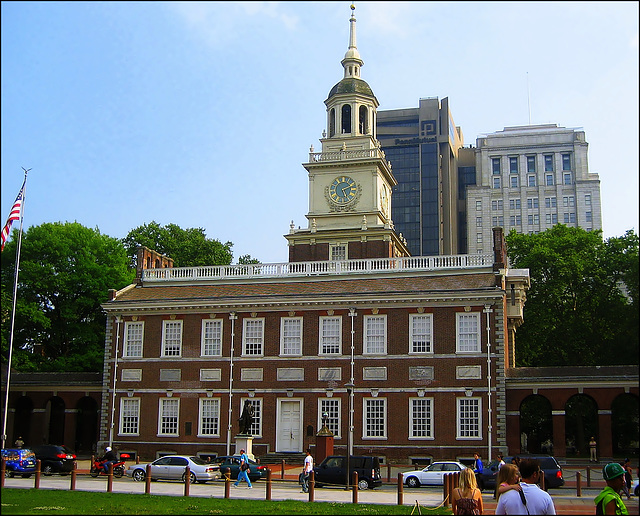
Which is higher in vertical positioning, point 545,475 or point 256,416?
point 256,416

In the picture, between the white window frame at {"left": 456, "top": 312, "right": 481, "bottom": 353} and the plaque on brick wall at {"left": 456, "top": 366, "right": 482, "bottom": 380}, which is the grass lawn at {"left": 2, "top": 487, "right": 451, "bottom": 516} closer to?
the plaque on brick wall at {"left": 456, "top": 366, "right": 482, "bottom": 380}

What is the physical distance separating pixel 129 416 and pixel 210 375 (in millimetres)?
5625

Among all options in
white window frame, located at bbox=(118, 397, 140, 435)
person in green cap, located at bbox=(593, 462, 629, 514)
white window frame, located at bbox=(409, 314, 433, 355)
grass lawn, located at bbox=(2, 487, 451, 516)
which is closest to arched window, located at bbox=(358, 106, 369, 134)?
white window frame, located at bbox=(409, 314, 433, 355)

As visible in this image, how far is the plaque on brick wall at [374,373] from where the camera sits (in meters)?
45.6

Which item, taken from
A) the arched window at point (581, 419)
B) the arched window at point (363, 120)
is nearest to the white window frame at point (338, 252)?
the arched window at point (363, 120)

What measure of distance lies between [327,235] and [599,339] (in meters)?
21.6

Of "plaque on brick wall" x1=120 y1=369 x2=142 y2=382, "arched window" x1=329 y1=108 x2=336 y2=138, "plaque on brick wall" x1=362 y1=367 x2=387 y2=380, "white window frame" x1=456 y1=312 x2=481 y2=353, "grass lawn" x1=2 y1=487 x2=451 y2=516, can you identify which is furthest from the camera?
"arched window" x1=329 y1=108 x2=336 y2=138

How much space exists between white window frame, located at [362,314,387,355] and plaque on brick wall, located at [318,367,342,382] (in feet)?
5.90

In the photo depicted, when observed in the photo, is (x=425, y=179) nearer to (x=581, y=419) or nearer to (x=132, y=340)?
(x=581, y=419)

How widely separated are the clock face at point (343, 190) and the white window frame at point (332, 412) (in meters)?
18.0

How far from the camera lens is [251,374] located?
47.8m

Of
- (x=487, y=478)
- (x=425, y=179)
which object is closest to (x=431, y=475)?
(x=487, y=478)

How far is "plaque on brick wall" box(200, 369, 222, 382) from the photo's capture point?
4822 cm

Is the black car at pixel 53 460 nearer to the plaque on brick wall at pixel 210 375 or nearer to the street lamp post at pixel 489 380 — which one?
the plaque on brick wall at pixel 210 375
